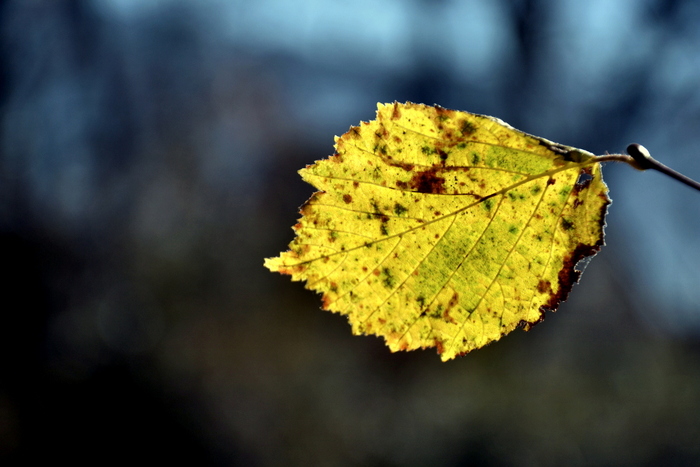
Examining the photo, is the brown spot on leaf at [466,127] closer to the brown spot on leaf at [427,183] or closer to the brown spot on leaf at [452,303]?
the brown spot on leaf at [427,183]

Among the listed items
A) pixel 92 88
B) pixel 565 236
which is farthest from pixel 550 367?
pixel 92 88

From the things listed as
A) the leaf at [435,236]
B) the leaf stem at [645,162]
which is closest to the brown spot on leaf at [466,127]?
the leaf at [435,236]

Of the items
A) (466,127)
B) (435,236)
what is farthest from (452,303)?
(466,127)

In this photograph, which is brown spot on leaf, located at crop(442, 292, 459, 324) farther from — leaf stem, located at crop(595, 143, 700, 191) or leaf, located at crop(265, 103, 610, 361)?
leaf stem, located at crop(595, 143, 700, 191)

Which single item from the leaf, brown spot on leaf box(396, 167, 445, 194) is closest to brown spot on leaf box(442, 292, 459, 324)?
the leaf

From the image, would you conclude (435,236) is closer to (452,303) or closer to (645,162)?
(452,303)

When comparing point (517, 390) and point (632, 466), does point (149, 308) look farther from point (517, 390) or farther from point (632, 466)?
point (632, 466)
